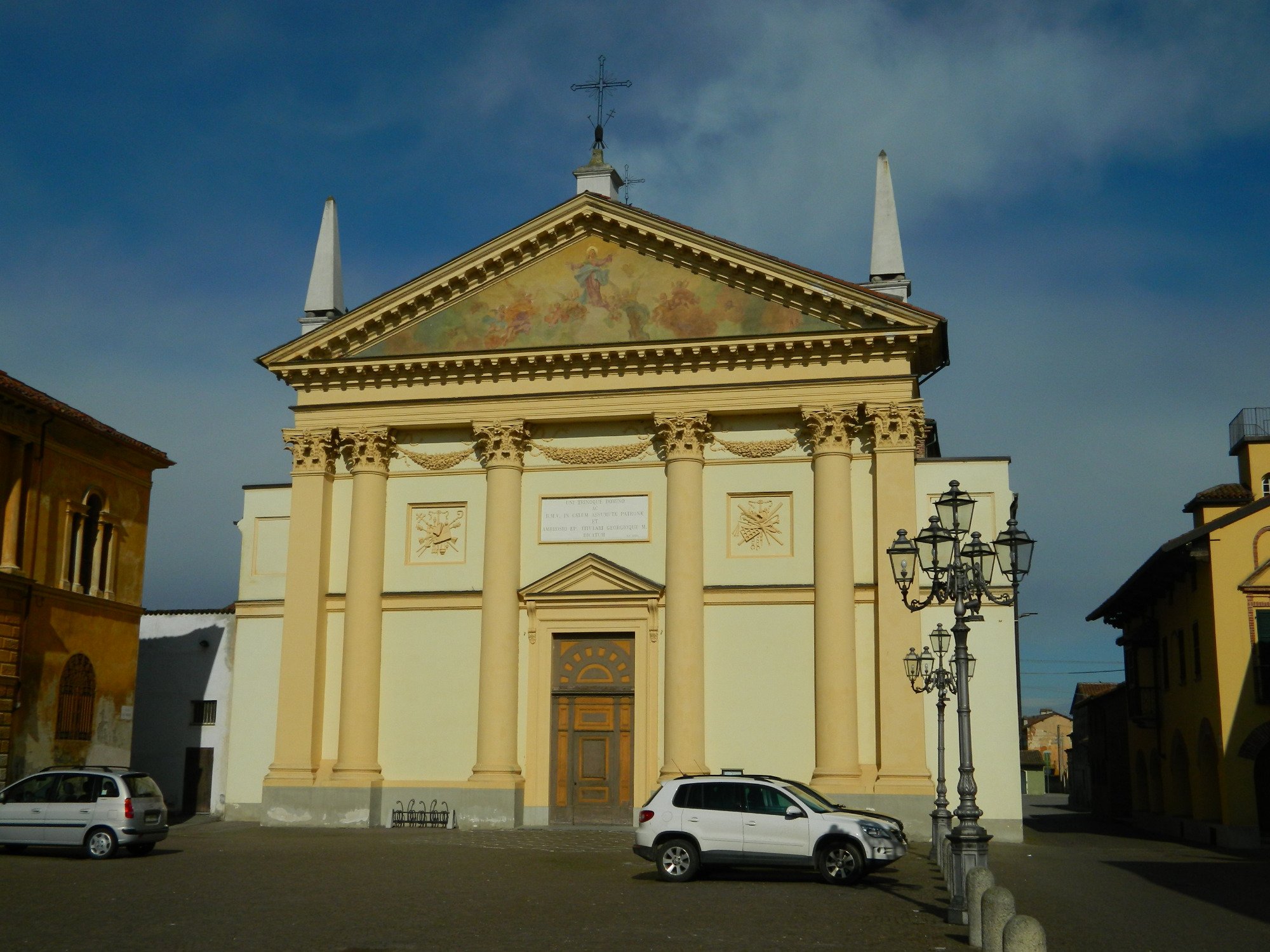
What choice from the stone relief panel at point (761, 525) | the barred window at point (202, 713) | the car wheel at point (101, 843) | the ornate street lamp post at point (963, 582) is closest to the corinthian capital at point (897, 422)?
the stone relief panel at point (761, 525)

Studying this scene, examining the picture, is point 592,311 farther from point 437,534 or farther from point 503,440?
point 437,534

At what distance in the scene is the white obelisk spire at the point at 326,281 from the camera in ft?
108

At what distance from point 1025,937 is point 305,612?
23.4m

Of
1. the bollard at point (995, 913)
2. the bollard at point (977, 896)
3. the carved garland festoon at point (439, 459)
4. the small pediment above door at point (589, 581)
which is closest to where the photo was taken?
the bollard at point (995, 913)

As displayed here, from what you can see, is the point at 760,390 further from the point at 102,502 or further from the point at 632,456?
the point at 102,502

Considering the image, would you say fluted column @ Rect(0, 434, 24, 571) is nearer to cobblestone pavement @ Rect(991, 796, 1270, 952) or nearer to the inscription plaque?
the inscription plaque

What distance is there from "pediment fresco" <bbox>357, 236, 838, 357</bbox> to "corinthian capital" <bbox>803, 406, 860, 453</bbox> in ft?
6.11

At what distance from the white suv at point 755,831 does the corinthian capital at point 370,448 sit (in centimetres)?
1434

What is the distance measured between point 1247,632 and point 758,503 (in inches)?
444

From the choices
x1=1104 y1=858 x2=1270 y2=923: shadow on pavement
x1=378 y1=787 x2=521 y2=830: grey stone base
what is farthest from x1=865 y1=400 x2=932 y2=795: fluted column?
x1=378 y1=787 x2=521 y2=830: grey stone base

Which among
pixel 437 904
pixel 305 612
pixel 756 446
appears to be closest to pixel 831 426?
pixel 756 446

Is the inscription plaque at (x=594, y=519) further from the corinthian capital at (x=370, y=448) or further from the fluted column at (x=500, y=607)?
the corinthian capital at (x=370, y=448)

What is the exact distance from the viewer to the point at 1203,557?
30578mm

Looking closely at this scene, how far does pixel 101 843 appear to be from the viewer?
21.5 meters
